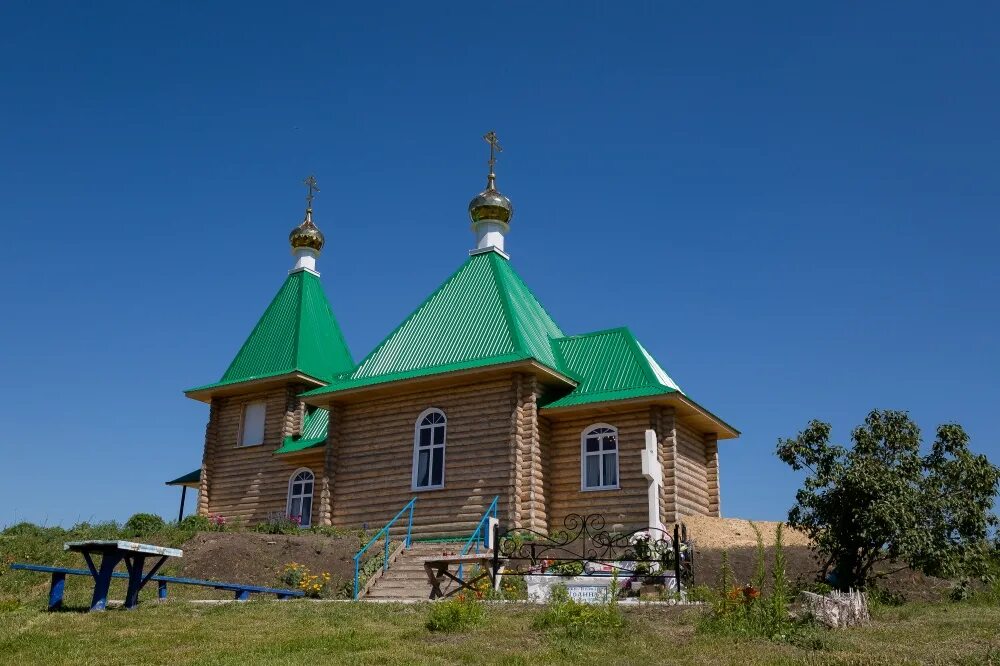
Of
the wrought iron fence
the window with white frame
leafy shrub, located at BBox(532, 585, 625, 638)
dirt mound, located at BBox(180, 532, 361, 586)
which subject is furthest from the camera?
the window with white frame

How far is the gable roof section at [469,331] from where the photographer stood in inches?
807

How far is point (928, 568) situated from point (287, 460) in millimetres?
15959

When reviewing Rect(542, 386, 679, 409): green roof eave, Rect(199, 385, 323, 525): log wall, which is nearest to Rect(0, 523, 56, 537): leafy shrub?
Rect(199, 385, 323, 525): log wall

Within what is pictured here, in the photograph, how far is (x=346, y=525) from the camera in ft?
69.5

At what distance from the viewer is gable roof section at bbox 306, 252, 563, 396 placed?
20500mm

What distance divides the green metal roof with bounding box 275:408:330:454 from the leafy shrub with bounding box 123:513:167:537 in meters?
3.41

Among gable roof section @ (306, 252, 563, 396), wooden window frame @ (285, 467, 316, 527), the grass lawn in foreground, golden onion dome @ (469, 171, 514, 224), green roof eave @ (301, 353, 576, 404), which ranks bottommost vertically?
the grass lawn in foreground

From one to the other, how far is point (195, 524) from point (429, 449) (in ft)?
20.0

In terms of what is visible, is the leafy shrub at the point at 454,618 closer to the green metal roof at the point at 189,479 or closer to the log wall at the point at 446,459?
the log wall at the point at 446,459

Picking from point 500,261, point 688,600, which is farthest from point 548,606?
point 500,261

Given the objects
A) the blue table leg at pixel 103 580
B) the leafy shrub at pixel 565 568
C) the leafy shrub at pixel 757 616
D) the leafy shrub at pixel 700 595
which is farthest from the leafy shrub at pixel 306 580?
the leafy shrub at pixel 757 616

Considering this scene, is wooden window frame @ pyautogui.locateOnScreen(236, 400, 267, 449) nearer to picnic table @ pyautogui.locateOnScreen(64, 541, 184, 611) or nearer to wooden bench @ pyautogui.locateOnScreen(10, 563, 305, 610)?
wooden bench @ pyautogui.locateOnScreen(10, 563, 305, 610)

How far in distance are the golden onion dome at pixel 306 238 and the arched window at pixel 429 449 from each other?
1076 centimetres

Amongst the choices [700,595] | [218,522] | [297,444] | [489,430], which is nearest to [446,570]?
[700,595]
